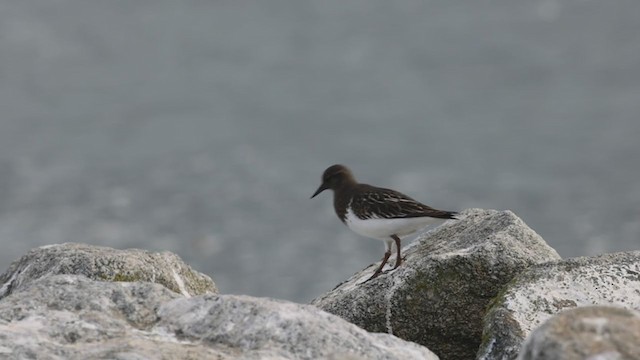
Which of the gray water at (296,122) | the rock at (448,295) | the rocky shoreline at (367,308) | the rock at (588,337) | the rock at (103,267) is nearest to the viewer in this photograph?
the rock at (588,337)

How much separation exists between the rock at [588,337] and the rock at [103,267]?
14.7 feet

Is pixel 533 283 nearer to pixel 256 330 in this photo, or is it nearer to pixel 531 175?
pixel 256 330

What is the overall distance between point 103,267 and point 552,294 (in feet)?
11.4

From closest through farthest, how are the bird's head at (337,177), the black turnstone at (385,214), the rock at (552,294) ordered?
1. the rock at (552,294)
2. the black turnstone at (385,214)
3. the bird's head at (337,177)

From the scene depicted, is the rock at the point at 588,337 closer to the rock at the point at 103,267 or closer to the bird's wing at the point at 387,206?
the rock at the point at 103,267

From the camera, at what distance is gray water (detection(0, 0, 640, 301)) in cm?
3148

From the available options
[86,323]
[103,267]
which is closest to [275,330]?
[86,323]

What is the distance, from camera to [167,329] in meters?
6.75

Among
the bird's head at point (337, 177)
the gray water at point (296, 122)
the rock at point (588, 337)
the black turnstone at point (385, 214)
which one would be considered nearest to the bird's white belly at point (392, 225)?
the black turnstone at point (385, 214)

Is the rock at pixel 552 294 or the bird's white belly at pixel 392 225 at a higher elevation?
the bird's white belly at pixel 392 225

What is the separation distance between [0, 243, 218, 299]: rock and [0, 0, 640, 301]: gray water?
17162 mm

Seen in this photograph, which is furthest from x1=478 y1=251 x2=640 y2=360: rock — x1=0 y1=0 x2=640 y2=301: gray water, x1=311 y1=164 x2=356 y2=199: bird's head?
x1=0 y1=0 x2=640 y2=301: gray water

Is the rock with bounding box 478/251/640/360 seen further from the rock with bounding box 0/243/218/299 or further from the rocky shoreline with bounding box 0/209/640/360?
the rock with bounding box 0/243/218/299

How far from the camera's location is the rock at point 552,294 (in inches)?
340
